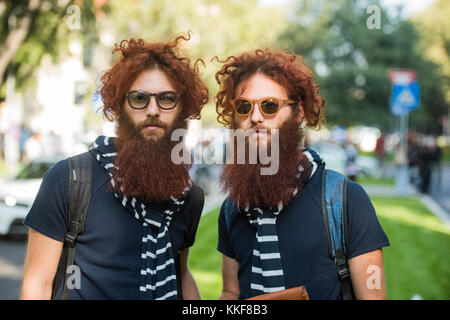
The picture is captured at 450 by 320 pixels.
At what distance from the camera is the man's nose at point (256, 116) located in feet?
8.38

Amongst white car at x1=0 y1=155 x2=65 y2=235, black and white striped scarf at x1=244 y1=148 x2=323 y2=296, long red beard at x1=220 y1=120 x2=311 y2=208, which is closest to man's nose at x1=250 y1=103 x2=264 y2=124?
long red beard at x1=220 y1=120 x2=311 y2=208

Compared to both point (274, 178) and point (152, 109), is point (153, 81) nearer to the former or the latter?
point (152, 109)

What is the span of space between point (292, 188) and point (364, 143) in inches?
2060

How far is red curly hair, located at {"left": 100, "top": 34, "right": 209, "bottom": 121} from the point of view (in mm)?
2580

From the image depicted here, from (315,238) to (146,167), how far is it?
0.87 meters

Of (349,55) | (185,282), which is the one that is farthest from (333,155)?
(185,282)

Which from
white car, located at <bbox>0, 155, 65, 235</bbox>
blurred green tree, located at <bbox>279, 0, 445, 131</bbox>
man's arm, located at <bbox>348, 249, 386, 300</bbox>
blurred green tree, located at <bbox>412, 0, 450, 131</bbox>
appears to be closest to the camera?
man's arm, located at <bbox>348, 249, 386, 300</bbox>

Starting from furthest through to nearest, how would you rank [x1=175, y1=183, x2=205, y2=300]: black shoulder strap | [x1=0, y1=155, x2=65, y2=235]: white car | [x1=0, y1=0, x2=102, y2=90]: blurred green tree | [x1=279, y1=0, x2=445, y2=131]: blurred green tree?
1. [x1=279, y1=0, x2=445, y2=131]: blurred green tree
2. [x1=0, y1=0, x2=102, y2=90]: blurred green tree
3. [x1=0, y1=155, x2=65, y2=235]: white car
4. [x1=175, y1=183, x2=205, y2=300]: black shoulder strap

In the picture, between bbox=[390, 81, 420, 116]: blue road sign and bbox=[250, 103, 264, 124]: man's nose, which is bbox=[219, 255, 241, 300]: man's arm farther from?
bbox=[390, 81, 420, 116]: blue road sign

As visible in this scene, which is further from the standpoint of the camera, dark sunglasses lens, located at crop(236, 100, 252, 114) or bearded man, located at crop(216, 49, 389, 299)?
dark sunglasses lens, located at crop(236, 100, 252, 114)

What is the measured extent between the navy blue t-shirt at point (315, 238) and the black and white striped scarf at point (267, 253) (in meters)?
0.03

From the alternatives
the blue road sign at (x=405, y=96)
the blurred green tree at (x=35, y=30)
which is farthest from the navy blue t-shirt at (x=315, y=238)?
the blue road sign at (x=405, y=96)

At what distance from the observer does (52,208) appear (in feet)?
7.37

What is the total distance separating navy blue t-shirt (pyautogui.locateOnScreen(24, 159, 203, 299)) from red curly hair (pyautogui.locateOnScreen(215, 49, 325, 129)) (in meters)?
0.76
